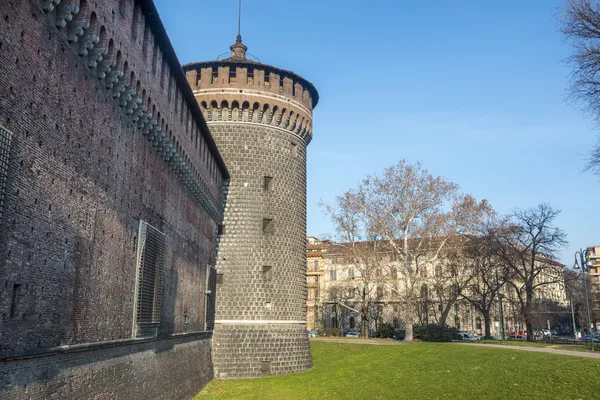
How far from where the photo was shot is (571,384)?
13484 mm

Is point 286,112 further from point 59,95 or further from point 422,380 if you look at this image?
point 59,95

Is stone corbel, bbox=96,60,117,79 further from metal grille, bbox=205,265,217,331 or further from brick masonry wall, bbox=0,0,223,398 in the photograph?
metal grille, bbox=205,265,217,331

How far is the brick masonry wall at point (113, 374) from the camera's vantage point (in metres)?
7.16

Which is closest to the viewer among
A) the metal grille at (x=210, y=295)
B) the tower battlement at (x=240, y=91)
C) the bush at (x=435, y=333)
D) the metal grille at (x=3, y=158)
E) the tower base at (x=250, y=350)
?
the metal grille at (x=3, y=158)

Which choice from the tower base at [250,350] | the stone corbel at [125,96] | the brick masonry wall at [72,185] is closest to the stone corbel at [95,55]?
the brick masonry wall at [72,185]

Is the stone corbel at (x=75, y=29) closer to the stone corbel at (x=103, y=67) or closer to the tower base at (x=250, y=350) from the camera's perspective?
the stone corbel at (x=103, y=67)

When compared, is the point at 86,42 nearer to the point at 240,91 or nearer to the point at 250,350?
the point at 240,91

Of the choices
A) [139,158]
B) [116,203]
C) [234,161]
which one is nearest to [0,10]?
[116,203]

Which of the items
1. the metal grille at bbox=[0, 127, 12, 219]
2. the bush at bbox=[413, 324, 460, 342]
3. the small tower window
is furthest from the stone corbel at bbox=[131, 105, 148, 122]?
the bush at bbox=[413, 324, 460, 342]

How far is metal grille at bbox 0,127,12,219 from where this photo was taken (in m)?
6.58

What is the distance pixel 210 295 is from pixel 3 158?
598 inches

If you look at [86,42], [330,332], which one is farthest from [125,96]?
[330,332]

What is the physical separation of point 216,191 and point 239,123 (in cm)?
389

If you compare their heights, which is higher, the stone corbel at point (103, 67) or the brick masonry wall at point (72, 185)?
the stone corbel at point (103, 67)
